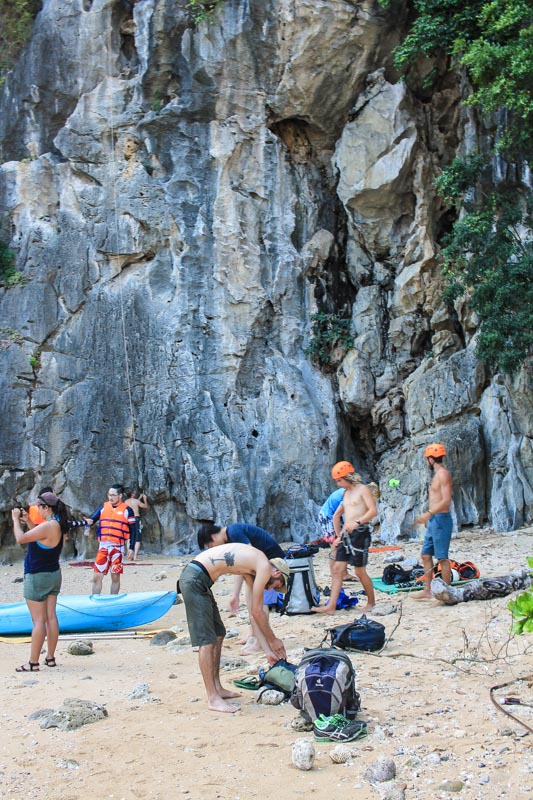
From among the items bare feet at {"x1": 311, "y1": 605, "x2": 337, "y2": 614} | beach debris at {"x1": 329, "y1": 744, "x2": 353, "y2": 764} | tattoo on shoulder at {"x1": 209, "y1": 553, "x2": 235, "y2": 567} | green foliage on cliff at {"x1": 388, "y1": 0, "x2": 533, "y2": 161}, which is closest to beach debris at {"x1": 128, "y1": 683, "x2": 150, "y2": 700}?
tattoo on shoulder at {"x1": 209, "y1": 553, "x2": 235, "y2": 567}

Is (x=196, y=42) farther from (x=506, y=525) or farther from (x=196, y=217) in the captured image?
(x=506, y=525)

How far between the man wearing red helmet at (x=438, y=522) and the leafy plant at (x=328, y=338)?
9222 mm

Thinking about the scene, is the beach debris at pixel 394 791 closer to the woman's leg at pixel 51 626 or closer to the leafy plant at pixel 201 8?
the woman's leg at pixel 51 626

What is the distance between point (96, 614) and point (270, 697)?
353cm

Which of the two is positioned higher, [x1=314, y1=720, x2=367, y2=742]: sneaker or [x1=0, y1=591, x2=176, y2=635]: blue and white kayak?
[x1=0, y1=591, x2=176, y2=635]: blue and white kayak

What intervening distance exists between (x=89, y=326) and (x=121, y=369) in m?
1.28

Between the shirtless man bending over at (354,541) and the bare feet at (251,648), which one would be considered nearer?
the bare feet at (251,648)

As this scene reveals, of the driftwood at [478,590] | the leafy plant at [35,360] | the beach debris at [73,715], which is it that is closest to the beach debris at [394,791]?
the beach debris at [73,715]

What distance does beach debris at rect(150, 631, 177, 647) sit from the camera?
6.96m

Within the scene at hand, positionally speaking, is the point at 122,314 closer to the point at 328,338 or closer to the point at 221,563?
the point at 328,338

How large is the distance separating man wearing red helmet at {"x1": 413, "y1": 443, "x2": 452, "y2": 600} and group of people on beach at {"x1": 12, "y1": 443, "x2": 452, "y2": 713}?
0.03ft

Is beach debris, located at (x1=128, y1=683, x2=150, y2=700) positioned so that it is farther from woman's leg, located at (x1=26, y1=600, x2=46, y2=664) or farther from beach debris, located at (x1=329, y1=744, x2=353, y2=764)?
beach debris, located at (x1=329, y1=744, x2=353, y2=764)

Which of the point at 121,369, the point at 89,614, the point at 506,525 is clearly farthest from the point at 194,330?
the point at 89,614

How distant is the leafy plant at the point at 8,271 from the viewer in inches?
655
